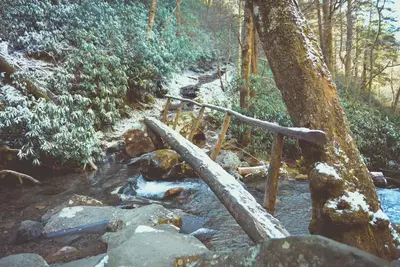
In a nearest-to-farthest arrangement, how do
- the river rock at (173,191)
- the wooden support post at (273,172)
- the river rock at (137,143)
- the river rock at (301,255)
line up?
the river rock at (301,255) < the wooden support post at (273,172) < the river rock at (173,191) < the river rock at (137,143)

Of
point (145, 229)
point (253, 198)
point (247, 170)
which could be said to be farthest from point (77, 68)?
point (253, 198)

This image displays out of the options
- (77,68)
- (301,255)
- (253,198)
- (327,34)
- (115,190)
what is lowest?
(115,190)

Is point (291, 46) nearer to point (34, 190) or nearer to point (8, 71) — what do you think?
point (34, 190)

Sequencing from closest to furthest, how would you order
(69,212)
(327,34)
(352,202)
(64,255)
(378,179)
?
(352,202) → (64,255) → (69,212) → (378,179) → (327,34)

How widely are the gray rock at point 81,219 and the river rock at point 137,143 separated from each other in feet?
14.2

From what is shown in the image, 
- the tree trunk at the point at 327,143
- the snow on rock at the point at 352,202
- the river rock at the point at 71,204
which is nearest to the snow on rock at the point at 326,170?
the tree trunk at the point at 327,143

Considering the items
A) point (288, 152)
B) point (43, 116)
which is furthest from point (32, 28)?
point (288, 152)

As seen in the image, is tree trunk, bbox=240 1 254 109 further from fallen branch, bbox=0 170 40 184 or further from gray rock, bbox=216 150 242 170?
fallen branch, bbox=0 170 40 184

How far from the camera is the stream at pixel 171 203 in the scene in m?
3.97

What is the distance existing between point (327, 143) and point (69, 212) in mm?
4199

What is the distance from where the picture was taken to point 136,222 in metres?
3.85

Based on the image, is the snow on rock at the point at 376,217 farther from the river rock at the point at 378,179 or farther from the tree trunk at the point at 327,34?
the tree trunk at the point at 327,34

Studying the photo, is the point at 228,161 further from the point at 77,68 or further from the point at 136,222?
the point at 77,68

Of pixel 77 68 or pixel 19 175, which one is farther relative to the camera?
pixel 77 68
